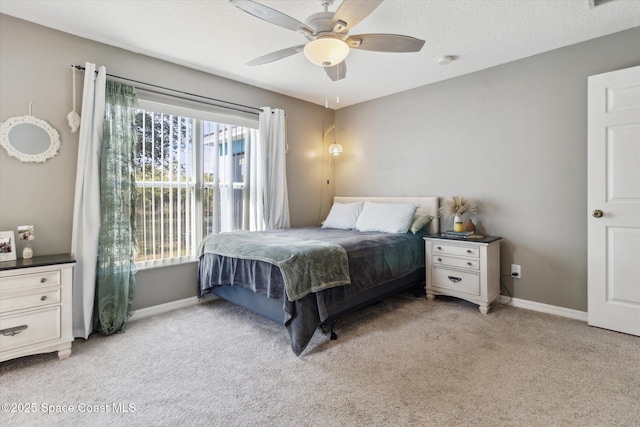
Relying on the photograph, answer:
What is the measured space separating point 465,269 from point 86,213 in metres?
3.41

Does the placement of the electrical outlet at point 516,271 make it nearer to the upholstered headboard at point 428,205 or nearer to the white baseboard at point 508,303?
the white baseboard at point 508,303

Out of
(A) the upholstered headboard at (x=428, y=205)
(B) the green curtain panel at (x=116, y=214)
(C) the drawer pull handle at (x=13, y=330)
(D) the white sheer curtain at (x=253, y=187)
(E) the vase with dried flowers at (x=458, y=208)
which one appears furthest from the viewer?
(D) the white sheer curtain at (x=253, y=187)

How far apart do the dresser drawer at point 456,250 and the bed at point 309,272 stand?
208 mm

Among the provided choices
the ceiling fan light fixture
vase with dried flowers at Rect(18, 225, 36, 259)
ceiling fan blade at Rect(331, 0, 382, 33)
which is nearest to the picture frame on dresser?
vase with dried flowers at Rect(18, 225, 36, 259)

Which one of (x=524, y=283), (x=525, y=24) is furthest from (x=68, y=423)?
(x=525, y=24)

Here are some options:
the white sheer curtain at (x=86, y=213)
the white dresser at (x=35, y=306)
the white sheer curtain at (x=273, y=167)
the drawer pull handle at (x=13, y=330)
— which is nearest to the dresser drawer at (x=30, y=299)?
the white dresser at (x=35, y=306)

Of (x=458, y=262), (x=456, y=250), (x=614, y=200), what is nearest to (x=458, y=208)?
(x=456, y=250)

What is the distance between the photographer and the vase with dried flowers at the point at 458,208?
334 cm

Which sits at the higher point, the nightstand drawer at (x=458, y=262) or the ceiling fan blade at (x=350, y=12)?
the ceiling fan blade at (x=350, y=12)

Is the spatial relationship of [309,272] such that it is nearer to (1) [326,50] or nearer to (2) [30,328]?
(1) [326,50]

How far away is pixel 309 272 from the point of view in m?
2.33

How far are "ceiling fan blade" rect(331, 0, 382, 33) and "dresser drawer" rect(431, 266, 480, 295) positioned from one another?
244 cm

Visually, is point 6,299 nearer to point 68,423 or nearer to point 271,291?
point 68,423

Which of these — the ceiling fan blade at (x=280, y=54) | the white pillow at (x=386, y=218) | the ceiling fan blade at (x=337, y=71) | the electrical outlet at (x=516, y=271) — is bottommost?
the electrical outlet at (x=516, y=271)
